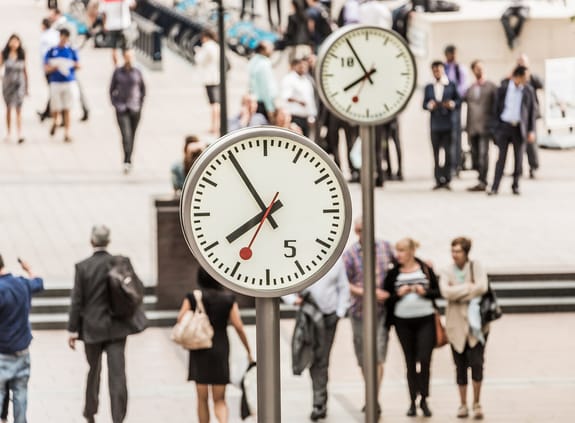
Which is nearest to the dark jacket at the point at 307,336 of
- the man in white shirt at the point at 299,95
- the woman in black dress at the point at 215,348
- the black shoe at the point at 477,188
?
the woman in black dress at the point at 215,348

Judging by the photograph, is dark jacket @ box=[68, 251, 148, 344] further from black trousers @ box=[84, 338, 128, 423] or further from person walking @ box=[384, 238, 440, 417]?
person walking @ box=[384, 238, 440, 417]

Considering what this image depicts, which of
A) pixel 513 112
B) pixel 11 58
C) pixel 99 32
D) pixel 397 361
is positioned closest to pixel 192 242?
pixel 397 361

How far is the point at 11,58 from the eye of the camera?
84.6 ft

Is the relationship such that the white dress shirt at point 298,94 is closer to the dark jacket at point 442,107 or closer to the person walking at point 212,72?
the dark jacket at point 442,107

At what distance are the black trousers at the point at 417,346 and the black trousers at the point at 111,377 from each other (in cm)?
223

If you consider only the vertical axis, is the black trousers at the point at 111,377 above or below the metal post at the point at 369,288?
below

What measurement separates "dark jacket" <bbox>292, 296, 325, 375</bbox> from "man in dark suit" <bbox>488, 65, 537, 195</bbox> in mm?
8502

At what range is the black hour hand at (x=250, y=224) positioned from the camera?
7.02m

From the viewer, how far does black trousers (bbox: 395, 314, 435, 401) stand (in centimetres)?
1425

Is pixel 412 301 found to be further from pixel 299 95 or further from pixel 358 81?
pixel 299 95

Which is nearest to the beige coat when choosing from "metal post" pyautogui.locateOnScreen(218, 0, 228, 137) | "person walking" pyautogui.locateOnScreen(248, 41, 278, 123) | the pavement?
the pavement

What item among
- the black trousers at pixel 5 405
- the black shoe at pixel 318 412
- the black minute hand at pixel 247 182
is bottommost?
the black shoe at pixel 318 412

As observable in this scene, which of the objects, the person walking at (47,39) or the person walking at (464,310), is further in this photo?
the person walking at (47,39)

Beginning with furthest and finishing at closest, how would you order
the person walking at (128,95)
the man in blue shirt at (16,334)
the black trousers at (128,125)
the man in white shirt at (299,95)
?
the black trousers at (128,125) → the person walking at (128,95) → the man in white shirt at (299,95) → the man in blue shirt at (16,334)
